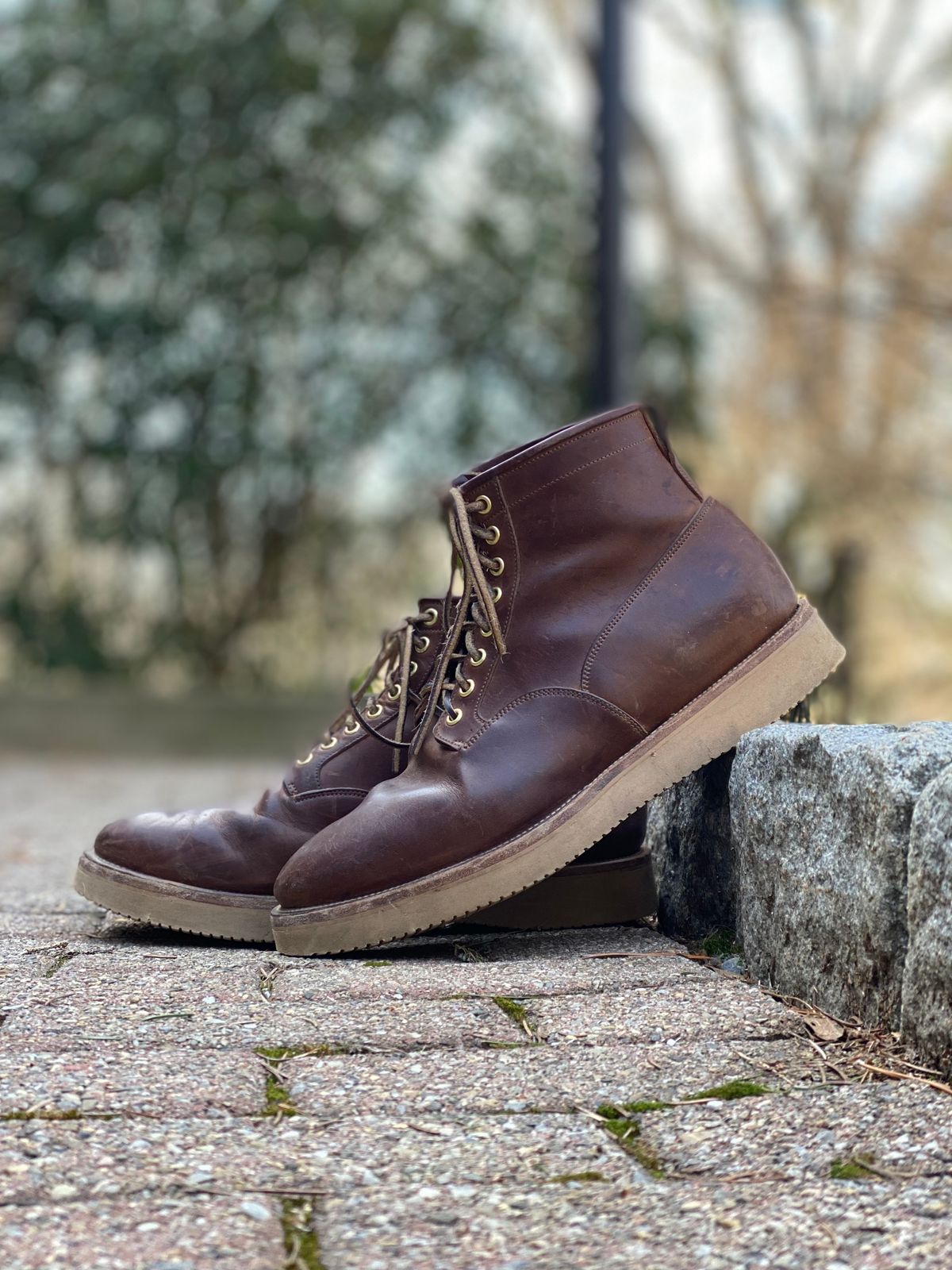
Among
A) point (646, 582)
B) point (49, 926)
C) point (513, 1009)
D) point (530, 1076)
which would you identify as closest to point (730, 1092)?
point (530, 1076)

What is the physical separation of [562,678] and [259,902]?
20.9 inches

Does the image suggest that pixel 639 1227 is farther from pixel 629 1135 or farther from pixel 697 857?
pixel 697 857

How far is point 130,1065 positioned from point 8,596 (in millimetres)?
6344

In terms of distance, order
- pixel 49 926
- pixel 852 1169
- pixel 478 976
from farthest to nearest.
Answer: pixel 49 926 → pixel 478 976 → pixel 852 1169

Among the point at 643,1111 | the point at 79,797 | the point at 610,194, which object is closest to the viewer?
the point at 643,1111

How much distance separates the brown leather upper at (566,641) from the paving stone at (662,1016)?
10.2 inches

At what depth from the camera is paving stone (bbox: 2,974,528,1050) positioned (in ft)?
4.55

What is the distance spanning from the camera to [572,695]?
68.6 inches

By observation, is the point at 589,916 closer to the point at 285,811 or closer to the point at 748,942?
the point at 748,942

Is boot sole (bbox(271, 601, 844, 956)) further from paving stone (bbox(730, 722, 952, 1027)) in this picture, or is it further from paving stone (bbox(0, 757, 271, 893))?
A: paving stone (bbox(0, 757, 271, 893))

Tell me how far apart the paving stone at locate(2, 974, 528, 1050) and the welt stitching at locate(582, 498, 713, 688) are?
0.46m

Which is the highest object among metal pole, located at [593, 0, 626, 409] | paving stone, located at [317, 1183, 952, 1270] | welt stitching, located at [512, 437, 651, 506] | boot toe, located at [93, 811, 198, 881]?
metal pole, located at [593, 0, 626, 409]

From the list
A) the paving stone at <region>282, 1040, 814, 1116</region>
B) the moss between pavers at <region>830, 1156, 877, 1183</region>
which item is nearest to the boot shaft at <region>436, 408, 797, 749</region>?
the paving stone at <region>282, 1040, 814, 1116</region>

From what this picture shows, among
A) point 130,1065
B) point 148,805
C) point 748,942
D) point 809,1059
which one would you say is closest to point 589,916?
point 748,942
